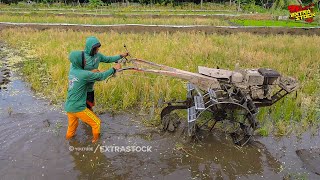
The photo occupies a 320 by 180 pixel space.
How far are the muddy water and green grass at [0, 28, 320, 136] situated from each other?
0.64 metres

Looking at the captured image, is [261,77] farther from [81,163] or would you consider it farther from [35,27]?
[35,27]

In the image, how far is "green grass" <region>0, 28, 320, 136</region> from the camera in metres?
6.89

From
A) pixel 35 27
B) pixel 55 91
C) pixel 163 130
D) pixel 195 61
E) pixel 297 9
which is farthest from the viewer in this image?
pixel 297 9

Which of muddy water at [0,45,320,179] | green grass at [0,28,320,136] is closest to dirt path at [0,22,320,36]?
green grass at [0,28,320,136]

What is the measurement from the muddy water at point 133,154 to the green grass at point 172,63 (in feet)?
2.10

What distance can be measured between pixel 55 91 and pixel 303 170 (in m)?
5.66

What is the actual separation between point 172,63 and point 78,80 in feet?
16.2

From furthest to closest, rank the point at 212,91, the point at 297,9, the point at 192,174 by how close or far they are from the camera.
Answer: the point at 297,9 < the point at 212,91 < the point at 192,174

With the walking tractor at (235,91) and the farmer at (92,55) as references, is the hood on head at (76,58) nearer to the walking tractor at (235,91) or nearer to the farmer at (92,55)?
the farmer at (92,55)

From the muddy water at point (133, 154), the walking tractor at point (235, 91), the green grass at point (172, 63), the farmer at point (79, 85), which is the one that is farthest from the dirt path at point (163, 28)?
the farmer at point (79, 85)

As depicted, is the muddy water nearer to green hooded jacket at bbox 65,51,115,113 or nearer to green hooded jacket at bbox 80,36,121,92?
green hooded jacket at bbox 65,51,115,113

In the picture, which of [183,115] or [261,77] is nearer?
[261,77]

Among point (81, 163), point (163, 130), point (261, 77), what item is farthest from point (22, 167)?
point (261, 77)

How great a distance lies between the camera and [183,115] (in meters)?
6.52
